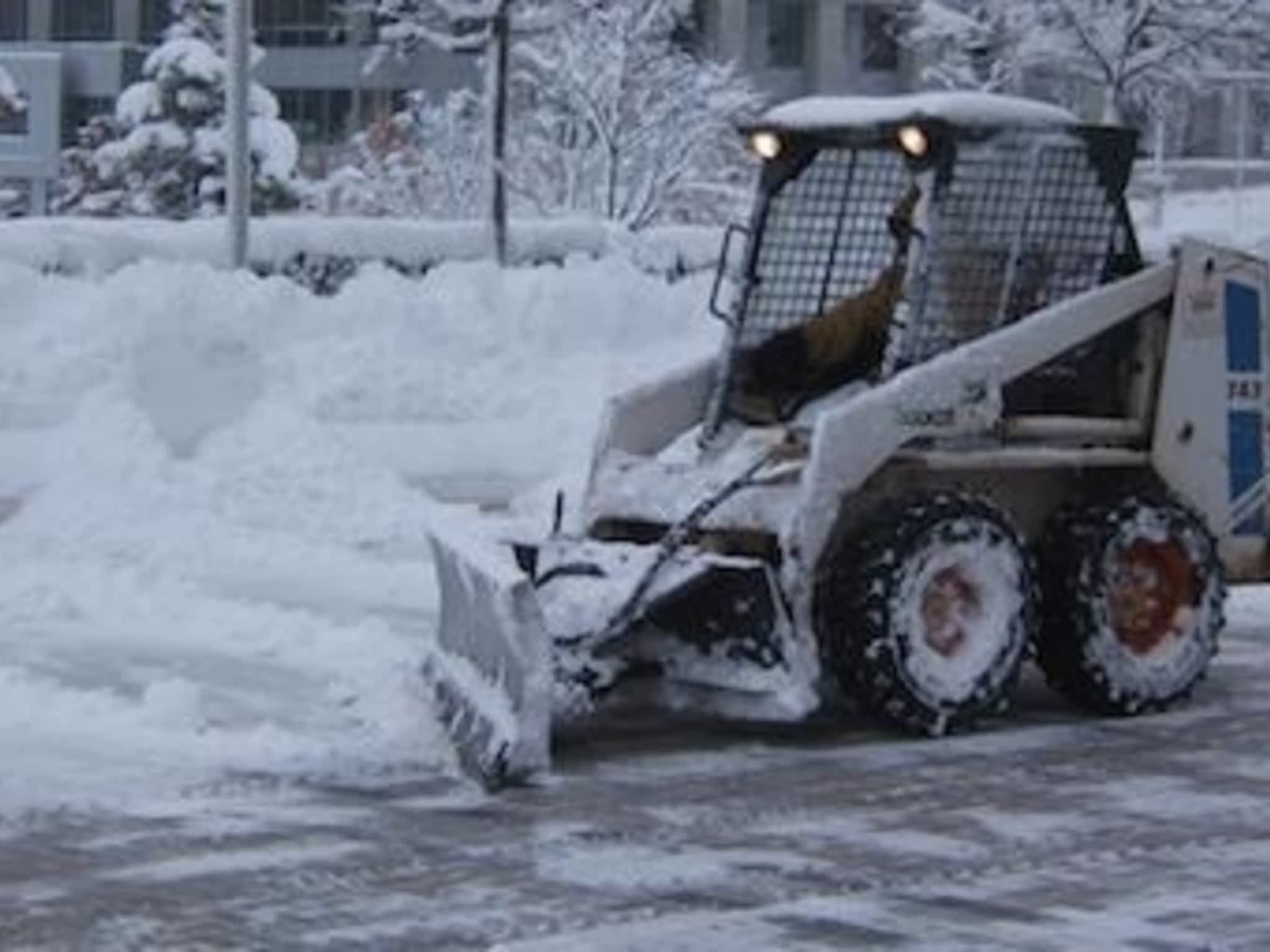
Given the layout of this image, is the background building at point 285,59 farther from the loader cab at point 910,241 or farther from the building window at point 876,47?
the loader cab at point 910,241

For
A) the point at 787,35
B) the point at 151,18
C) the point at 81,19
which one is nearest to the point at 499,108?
the point at 787,35

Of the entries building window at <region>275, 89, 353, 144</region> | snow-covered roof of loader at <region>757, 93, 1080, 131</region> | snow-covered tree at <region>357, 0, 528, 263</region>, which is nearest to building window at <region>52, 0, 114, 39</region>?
building window at <region>275, 89, 353, 144</region>

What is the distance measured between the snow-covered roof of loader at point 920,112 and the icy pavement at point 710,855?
2267 mm

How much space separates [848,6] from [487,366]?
52.9 meters

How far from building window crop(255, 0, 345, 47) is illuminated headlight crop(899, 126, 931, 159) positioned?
6007 centimetres

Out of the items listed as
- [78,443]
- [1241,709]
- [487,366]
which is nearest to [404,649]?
[1241,709]

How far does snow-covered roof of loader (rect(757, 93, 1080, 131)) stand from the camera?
11266 mm

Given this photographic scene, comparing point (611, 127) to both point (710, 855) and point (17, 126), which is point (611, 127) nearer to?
point (17, 126)

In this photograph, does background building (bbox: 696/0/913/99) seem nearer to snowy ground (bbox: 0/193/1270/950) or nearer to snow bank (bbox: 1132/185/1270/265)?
snow bank (bbox: 1132/185/1270/265)

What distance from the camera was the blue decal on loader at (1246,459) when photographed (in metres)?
11.9

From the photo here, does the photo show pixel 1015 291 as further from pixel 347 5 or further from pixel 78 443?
pixel 347 5

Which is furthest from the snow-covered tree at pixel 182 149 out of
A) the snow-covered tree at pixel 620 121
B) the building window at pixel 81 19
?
the building window at pixel 81 19

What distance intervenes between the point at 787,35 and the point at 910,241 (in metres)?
62.3

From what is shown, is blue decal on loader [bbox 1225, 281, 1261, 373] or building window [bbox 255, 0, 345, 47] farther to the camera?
building window [bbox 255, 0, 345, 47]
